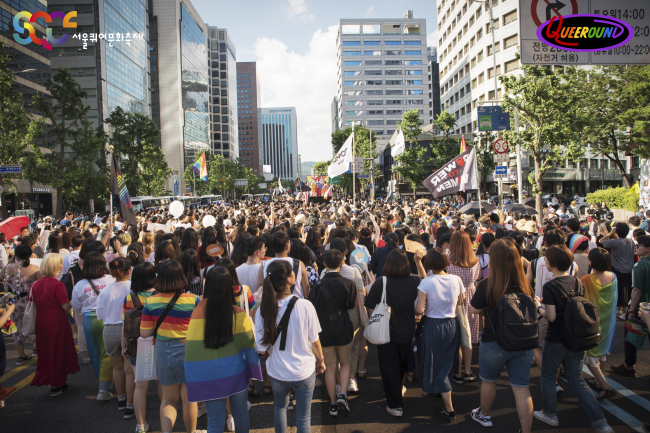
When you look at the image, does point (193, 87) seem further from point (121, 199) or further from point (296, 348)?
point (296, 348)

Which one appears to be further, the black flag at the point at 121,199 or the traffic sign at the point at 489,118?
the traffic sign at the point at 489,118

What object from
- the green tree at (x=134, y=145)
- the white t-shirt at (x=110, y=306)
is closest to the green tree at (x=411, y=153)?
the green tree at (x=134, y=145)

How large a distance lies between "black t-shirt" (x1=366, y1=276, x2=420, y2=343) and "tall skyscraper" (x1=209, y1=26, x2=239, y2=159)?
119634 millimetres

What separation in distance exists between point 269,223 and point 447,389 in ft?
34.7

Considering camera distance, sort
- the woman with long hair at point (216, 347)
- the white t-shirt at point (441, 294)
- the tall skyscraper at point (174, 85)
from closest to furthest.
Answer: the woman with long hair at point (216, 347) → the white t-shirt at point (441, 294) → the tall skyscraper at point (174, 85)

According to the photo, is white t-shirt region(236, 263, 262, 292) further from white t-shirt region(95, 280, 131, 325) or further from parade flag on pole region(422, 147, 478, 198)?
parade flag on pole region(422, 147, 478, 198)

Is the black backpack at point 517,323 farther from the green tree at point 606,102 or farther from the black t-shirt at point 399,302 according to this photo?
the green tree at point 606,102

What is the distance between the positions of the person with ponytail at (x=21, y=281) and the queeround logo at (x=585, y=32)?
887cm

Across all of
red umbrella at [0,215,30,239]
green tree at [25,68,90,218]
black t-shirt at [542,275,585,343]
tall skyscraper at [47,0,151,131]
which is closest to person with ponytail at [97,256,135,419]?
black t-shirt at [542,275,585,343]

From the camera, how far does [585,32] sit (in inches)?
259

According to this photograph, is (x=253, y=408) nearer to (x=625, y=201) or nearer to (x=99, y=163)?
(x=625, y=201)

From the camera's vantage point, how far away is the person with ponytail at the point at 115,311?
4355 mm

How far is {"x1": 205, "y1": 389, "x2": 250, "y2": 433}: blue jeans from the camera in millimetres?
3131

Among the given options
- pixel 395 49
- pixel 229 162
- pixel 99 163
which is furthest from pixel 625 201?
pixel 395 49
